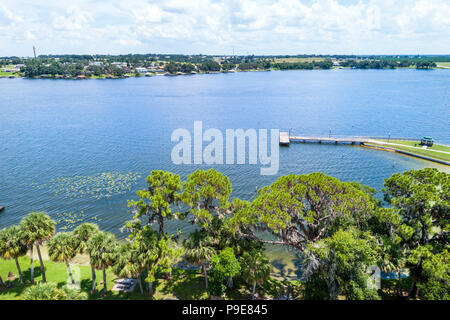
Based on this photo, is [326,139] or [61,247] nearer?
[61,247]

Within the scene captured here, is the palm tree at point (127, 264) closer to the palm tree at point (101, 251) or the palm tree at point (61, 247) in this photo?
the palm tree at point (101, 251)

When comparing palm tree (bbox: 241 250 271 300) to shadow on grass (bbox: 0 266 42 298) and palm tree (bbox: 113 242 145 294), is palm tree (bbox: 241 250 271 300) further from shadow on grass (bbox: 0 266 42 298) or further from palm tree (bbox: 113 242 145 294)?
shadow on grass (bbox: 0 266 42 298)

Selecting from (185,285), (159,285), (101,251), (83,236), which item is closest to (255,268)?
(185,285)

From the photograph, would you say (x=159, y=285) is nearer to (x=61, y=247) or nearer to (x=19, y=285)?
(x=61, y=247)

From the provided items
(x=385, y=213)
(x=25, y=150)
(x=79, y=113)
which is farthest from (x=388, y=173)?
(x=79, y=113)

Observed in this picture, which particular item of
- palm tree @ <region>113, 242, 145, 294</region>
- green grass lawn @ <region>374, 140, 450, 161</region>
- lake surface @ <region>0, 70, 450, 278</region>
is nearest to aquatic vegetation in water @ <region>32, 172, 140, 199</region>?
lake surface @ <region>0, 70, 450, 278</region>

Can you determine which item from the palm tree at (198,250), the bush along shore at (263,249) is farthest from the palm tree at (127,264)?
the palm tree at (198,250)
